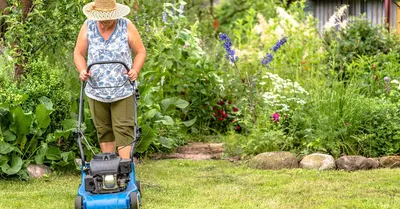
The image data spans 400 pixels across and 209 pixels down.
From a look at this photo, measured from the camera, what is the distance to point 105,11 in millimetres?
6652

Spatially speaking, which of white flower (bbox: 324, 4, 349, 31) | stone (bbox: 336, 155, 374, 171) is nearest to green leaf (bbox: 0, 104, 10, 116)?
stone (bbox: 336, 155, 374, 171)

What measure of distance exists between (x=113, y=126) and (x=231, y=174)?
178 cm

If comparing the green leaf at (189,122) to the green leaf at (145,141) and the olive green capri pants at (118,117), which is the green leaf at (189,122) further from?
the olive green capri pants at (118,117)

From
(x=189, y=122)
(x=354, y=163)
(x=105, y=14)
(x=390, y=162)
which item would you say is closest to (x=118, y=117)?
(x=105, y=14)

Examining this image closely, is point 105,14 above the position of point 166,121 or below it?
above

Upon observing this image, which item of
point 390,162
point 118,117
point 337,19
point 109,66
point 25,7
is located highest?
point 25,7

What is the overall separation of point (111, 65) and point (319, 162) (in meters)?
2.66

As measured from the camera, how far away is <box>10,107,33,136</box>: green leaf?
7.83 meters

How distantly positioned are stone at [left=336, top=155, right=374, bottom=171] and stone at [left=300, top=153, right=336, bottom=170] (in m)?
0.07

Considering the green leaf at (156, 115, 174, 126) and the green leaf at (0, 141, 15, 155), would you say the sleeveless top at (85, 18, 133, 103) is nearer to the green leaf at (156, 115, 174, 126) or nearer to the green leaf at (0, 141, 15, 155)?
the green leaf at (0, 141, 15, 155)

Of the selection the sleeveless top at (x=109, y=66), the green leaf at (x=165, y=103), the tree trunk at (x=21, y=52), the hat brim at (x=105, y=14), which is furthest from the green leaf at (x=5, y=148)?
the green leaf at (x=165, y=103)

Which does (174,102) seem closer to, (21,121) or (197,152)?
(197,152)

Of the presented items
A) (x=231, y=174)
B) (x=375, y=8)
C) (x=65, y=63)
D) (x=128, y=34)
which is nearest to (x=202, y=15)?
(x=375, y=8)

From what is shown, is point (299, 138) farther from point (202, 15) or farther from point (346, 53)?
point (202, 15)
